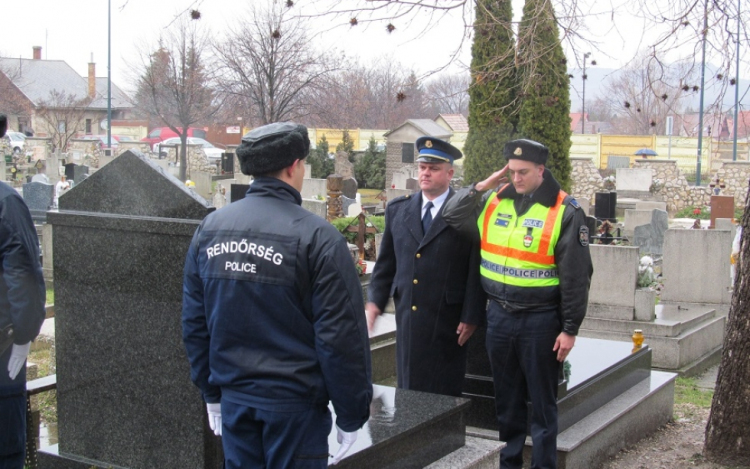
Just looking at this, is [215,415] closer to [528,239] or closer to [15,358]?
[15,358]

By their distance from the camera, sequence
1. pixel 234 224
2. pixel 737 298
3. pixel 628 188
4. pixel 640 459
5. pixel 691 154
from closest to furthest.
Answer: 1. pixel 234 224
2. pixel 737 298
3. pixel 640 459
4. pixel 628 188
5. pixel 691 154

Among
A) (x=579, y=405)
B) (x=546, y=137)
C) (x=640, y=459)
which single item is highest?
(x=546, y=137)

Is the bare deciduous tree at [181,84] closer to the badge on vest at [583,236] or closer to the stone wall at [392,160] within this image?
the stone wall at [392,160]

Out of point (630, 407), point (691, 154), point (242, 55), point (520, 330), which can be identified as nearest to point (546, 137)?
point (630, 407)

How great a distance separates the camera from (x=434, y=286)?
15.9ft

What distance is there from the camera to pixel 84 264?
13.5 ft

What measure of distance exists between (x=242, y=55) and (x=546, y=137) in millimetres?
16858

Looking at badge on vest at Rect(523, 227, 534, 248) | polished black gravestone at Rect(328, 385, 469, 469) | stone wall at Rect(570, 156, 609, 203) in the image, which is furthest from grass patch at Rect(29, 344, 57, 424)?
stone wall at Rect(570, 156, 609, 203)

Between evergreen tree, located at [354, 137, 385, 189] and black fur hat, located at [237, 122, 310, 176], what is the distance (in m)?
31.6

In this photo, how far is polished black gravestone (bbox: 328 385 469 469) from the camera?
382 cm

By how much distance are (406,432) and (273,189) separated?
1637mm

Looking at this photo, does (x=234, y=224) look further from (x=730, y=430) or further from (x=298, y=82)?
(x=298, y=82)

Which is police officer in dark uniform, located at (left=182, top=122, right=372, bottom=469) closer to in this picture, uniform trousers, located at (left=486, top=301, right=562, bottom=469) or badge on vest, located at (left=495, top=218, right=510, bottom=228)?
uniform trousers, located at (left=486, top=301, right=562, bottom=469)

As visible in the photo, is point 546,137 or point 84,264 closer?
point 84,264
